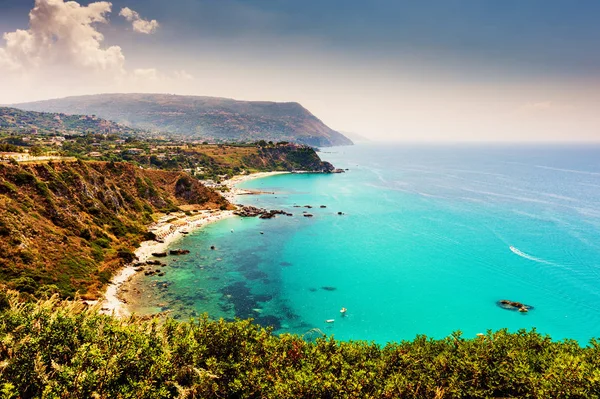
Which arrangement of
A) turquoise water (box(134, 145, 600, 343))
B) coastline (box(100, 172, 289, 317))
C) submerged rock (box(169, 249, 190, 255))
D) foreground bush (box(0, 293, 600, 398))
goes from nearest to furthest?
foreground bush (box(0, 293, 600, 398)) → coastline (box(100, 172, 289, 317)) → turquoise water (box(134, 145, 600, 343)) → submerged rock (box(169, 249, 190, 255))

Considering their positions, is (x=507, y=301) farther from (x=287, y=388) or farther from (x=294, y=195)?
(x=294, y=195)

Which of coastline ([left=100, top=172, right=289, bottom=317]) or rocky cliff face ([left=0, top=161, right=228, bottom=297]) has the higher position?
rocky cliff face ([left=0, top=161, right=228, bottom=297])

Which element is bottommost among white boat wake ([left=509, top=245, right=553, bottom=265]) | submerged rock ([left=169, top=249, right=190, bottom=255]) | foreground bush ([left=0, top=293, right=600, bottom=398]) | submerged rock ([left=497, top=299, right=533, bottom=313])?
submerged rock ([left=169, top=249, right=190, bottom=255])

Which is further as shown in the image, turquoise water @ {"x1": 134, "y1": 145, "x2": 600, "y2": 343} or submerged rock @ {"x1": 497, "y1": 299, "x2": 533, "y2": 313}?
submerged rock @ {"x1": 497, "y1": 299, "x2": 533, "y2": 313}

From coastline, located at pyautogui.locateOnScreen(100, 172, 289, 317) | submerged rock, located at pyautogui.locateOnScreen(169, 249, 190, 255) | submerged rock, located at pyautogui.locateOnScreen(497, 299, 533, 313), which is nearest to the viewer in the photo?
coastline, located at pyautogui.locateOnScreen(100, 172, 289, 317)

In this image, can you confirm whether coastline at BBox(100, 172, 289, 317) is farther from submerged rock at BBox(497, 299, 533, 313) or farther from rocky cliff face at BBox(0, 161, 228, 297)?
submerged rock at BBox(497, 299, 533, 313)

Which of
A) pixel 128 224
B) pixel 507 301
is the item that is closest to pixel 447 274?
pixel 507 301

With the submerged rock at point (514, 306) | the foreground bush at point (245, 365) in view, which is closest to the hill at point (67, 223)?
the foreground bush at point (245, 365)

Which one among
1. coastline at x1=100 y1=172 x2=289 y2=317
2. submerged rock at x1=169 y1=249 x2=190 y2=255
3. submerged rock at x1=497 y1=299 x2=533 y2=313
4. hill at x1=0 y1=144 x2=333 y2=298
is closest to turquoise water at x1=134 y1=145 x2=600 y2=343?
submerged rock at x1=497 y1=299 x2=533 y2=313
